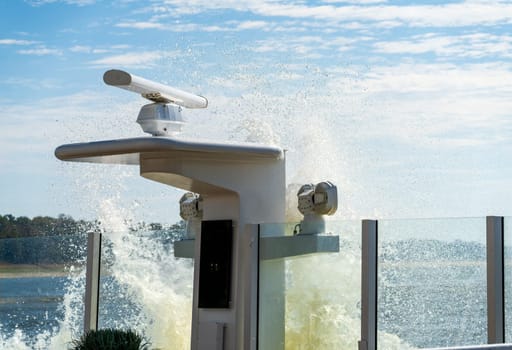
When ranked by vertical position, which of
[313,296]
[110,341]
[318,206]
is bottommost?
[110,341]

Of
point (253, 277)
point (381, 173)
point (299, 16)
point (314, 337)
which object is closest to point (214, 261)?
point (253, 277)

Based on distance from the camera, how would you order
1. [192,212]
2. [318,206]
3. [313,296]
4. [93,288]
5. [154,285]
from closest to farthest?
[313,296], [318,206], [192,212], [154,285], [93,288]

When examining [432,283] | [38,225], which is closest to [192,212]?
[432,283]

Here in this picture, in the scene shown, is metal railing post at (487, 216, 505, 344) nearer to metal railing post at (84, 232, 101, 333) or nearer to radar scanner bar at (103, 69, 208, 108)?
radar scanner bar at (103, 69, 208, 108)

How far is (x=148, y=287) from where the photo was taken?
8.76 metres

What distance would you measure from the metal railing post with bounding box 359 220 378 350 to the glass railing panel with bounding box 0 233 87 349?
10.0 ft

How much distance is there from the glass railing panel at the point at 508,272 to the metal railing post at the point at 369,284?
82 cm

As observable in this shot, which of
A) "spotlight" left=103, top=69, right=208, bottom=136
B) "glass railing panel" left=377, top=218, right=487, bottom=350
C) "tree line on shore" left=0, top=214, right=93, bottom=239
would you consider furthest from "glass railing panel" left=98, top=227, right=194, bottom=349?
"tree line on shore" left=0, top=214, right=93, bottom=239

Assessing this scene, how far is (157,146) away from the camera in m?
7.41

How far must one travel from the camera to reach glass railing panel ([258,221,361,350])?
23.9ft

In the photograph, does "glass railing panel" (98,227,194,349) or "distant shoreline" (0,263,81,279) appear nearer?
"glass railing panel" (98,227,194,349)

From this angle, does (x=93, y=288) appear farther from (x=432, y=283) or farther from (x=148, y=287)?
(x=432, y=283)

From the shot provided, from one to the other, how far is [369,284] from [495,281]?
798 millimetres

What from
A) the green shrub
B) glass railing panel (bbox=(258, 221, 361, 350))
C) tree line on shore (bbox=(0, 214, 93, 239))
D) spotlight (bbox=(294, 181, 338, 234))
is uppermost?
tree line on shore (bbox=(0, 214, 93, 239))
